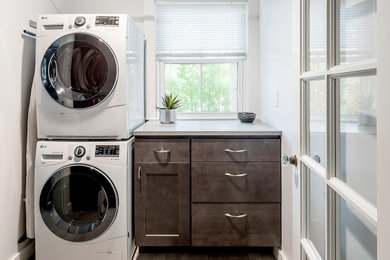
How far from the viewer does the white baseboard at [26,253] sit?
2262 mm

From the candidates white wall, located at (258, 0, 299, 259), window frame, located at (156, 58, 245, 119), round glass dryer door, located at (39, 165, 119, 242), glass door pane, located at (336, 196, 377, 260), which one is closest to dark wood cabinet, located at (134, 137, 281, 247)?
white wall, located at (258, 0, 299, 259)

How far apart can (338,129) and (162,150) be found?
60.2 inches

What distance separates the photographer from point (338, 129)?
1.01 m

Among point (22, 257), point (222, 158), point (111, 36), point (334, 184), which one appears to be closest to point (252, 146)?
point (222, 158)

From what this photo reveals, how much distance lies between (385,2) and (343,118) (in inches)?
15.9

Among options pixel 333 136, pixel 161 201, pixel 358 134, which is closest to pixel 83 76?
pixel 161 201

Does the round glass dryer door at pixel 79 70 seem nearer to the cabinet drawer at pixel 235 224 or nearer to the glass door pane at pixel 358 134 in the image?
the cabinet drawer at pixel 235 224

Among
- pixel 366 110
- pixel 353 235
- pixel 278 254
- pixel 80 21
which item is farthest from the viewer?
pixel 278 254

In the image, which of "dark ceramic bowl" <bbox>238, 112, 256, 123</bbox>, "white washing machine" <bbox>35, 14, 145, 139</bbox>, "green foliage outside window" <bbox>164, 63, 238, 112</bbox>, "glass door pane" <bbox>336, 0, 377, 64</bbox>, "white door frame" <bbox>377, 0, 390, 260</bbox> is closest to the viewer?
"white door frame" <bbox>377, 0, 390, 260</bbox>

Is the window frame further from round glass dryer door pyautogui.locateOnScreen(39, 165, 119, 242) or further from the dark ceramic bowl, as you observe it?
round glass dryer door pyautogui.locateOnScreen(39, 165, 119, 242)

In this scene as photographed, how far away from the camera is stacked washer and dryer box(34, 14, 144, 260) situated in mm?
2207

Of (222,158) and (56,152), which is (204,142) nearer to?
(222,158)

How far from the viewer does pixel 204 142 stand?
239cm

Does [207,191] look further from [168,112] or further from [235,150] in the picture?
[168,112]
